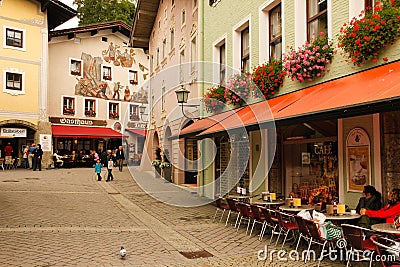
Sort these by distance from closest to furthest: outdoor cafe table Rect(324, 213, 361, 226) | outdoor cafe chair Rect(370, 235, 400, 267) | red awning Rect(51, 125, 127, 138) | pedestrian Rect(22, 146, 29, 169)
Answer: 1. outdoor cafe chair Rect(370, 235, 400, 267)
2. outdoor cafe table Rect(324, 213, 361, 226)
3. pedestrian Rect(22, 146, 29, 169)
4. red awning Rect(51, 125, 127, 138)

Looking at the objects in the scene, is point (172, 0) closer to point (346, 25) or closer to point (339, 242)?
point (346, 25)

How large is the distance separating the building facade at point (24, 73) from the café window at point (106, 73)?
561 centimetres

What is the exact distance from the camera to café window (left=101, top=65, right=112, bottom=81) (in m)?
36.0

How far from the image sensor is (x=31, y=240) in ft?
26.4

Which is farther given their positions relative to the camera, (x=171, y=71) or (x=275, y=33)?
(x=171, y=71)

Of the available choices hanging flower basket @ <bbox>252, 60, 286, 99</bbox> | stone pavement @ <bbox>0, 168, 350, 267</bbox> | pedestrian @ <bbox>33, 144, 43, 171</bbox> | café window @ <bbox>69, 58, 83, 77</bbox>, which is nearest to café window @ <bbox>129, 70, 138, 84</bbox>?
café window @ <bbox>69, 58, 83, 77</bbox>

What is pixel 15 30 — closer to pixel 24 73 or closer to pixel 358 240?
pixel 24 73

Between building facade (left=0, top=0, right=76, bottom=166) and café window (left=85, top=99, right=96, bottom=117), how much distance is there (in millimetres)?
4677

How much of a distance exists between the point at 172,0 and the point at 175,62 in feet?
10.8

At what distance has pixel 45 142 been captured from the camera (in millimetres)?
30203

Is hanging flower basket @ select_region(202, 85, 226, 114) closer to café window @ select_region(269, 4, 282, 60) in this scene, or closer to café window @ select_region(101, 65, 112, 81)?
café window @ select_region(269, 4, 282, 60)

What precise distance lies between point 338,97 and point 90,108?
30.5 metres

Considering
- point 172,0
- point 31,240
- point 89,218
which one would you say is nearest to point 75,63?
point 172,0

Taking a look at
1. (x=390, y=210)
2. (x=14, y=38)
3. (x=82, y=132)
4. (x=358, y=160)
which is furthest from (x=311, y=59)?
(x=82, y=132)
